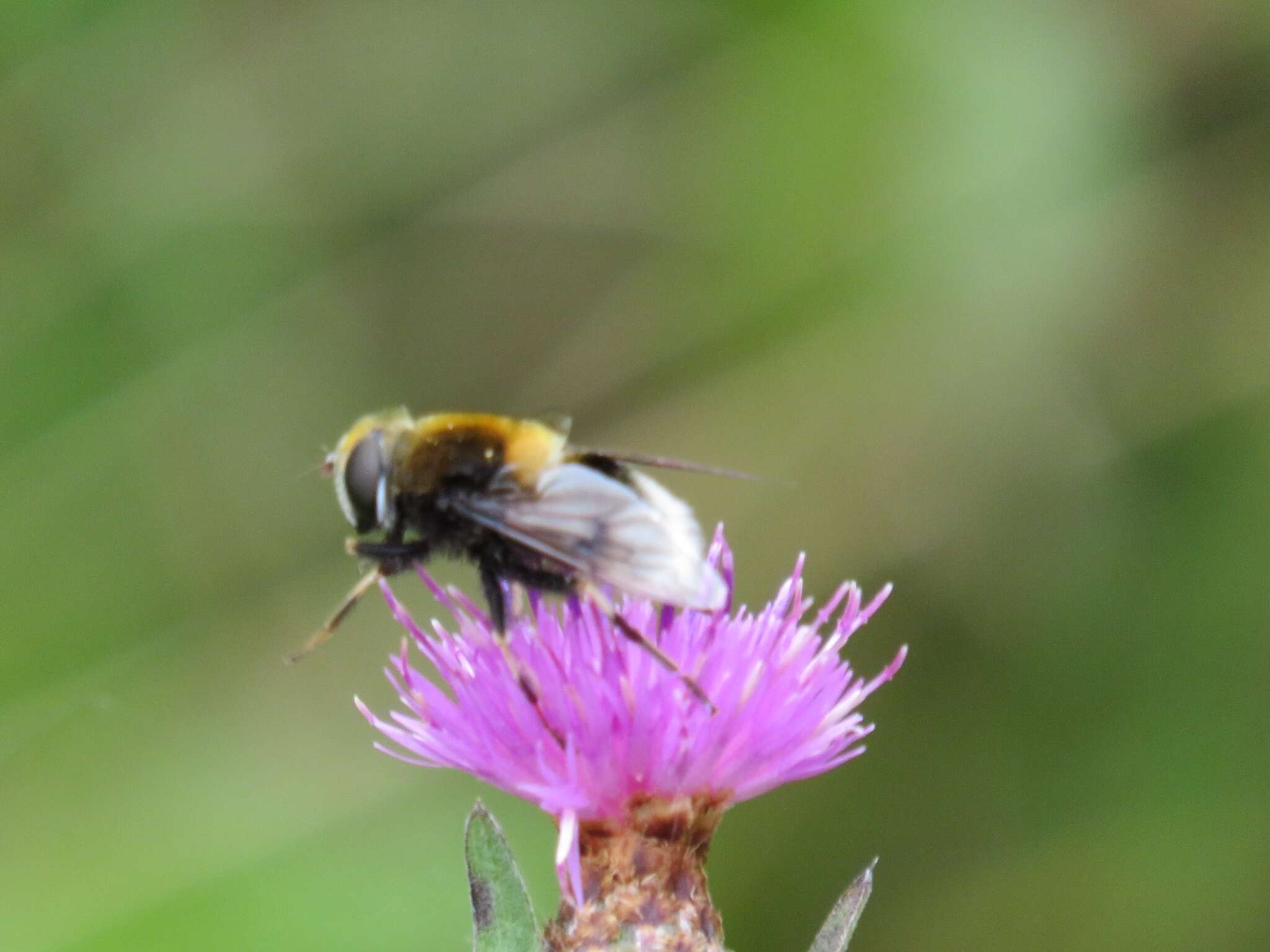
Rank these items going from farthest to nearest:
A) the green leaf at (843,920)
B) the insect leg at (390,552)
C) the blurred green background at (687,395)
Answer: the blurred green background at (687,395), the insect leg at (390,552), the green leaf at (843,920)

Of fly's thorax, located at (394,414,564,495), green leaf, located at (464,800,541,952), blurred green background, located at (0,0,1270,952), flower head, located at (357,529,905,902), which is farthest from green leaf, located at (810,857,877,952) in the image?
blurred green background, located at (0,0,1270,952)

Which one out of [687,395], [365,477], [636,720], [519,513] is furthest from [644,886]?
[687,395]

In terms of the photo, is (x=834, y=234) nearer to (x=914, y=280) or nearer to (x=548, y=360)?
(x=914, y=280)

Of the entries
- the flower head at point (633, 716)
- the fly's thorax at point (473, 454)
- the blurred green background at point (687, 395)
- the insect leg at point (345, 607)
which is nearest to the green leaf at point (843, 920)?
the flower head at point (633, 716)

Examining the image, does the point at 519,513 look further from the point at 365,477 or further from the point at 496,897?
the point at 496,897

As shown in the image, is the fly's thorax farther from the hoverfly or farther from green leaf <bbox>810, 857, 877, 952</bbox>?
green leaf <bbox>810, 857, 877, 952</bbox>

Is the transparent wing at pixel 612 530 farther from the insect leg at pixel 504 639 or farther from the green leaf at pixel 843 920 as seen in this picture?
the green leaf at pixel 843 920
